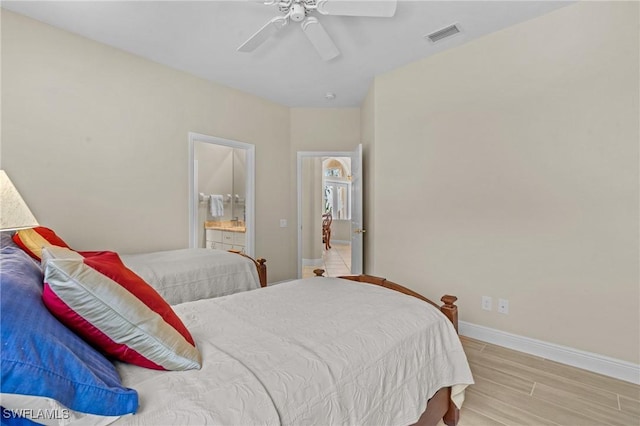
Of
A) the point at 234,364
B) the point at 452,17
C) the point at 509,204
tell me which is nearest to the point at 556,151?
the point at 509,204

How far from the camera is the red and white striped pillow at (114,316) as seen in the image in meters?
0.84

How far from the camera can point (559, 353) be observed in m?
2.41

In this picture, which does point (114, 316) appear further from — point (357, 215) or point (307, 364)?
point (357, 215)

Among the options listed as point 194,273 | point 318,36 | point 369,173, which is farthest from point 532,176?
point 194,273

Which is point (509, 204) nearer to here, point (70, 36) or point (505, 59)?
point (505, 59)

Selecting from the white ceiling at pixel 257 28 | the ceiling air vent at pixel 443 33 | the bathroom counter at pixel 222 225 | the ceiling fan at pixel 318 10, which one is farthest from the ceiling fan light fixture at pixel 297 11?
the bathroom counter at pixel 222 225

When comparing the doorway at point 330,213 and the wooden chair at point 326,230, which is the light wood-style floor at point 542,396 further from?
the wooden chair at point 326,230

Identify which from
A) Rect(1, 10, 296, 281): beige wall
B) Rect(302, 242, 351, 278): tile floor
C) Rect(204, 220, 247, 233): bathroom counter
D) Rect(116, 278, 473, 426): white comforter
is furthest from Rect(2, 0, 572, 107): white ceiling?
Rect(302, 242, 351, 278): tile floor

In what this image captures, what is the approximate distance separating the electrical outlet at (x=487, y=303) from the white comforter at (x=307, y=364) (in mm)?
1396

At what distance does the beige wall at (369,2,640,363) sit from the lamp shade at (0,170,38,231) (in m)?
3.01

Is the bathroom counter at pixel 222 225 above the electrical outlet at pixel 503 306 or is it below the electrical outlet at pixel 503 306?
above

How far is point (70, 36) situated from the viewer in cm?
266

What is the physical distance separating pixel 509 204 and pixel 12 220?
11.4ft

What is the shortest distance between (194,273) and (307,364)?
1.84 meters
